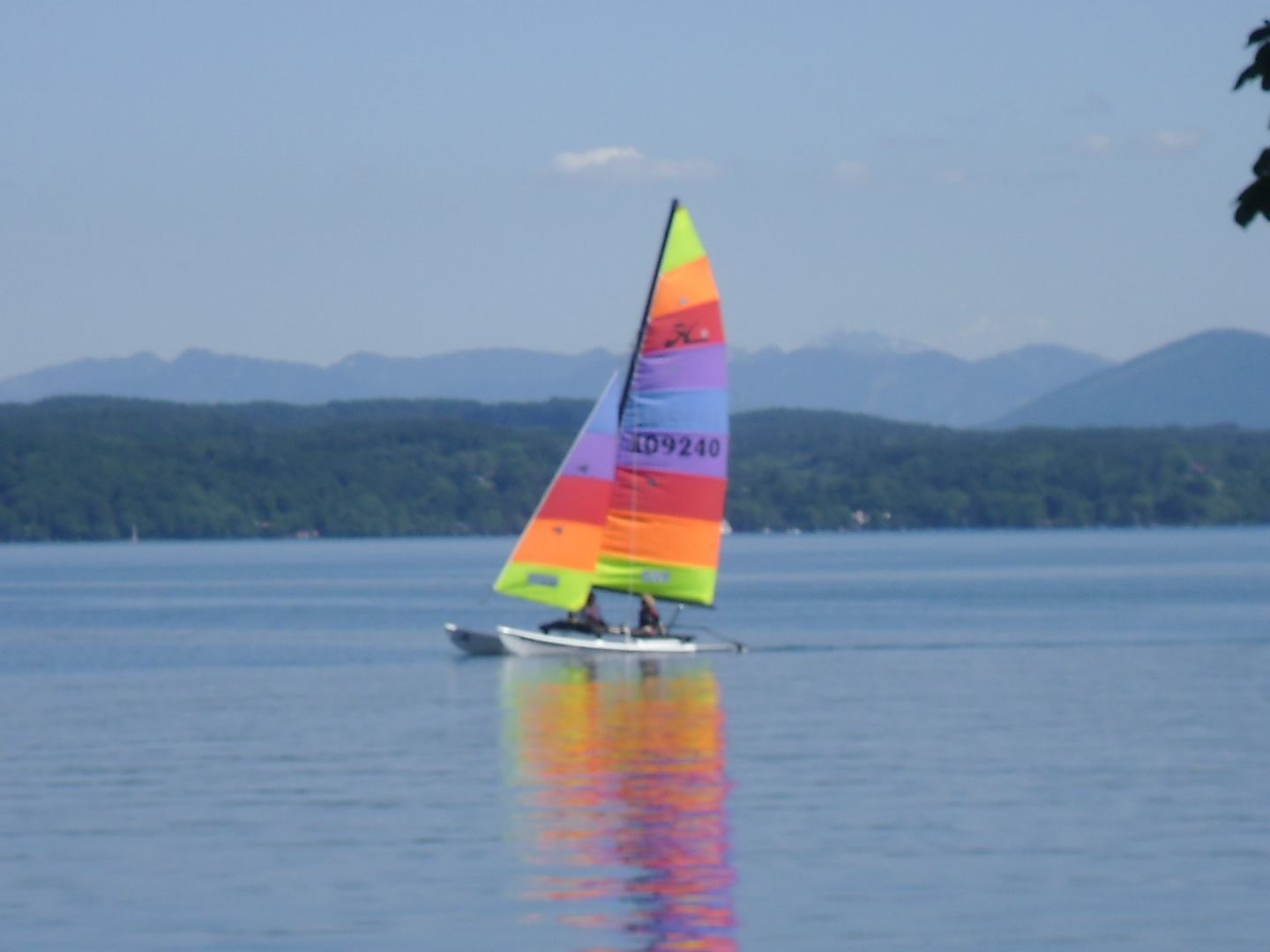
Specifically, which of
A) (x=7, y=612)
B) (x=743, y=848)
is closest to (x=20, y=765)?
(x=743, y=848)

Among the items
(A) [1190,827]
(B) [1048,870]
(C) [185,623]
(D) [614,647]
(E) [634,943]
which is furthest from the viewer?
(C) [185,623]

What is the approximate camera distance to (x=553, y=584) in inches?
2158

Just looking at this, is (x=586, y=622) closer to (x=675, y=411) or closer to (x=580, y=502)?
(x=580, y=502)

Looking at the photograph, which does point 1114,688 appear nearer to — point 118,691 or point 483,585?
point 118,691

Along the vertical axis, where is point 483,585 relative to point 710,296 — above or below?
below

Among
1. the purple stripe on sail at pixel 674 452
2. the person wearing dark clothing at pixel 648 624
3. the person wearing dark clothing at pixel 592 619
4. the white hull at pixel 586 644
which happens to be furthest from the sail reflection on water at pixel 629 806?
the purple stripe on sail at pixel 674 452

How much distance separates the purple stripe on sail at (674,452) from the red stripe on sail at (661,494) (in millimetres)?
158

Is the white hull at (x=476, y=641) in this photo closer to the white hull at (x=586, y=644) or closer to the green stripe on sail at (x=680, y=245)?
the white hull at (x=586, y=644)

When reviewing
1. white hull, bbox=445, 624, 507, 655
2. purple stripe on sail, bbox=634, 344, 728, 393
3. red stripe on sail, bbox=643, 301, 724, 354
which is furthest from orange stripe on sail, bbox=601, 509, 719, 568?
red stripe on sail, bbox=643, 301, 724, 354

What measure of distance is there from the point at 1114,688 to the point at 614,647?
11.7 m

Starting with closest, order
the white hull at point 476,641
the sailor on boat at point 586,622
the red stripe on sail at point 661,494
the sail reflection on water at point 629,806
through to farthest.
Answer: the sail reflection on water at point 629,806 → the sailor on boat at point 586,622 → the red stripe on sail at point 661,494 → the white hull at point 476,641

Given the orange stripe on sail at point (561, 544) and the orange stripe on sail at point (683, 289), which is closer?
the orange stripe on sail at point (683, 289)

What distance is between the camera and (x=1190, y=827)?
84.7 feet

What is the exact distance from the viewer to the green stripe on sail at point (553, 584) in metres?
54.7
